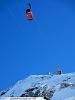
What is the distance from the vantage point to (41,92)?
20016mm

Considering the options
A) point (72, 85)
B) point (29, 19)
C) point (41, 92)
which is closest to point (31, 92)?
point (41, 92)

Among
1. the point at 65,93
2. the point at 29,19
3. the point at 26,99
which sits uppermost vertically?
the point at 29,19

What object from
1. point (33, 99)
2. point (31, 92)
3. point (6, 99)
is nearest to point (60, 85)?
point (31, 92)

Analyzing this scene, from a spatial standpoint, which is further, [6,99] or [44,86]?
[44,86]

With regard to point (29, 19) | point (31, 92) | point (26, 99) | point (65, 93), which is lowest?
point (26, 99)

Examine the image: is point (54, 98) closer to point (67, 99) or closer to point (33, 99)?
point (67, 99)

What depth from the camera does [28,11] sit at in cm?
1277

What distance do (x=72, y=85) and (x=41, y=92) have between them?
505cm

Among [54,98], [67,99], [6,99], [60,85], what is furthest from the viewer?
[60,85]

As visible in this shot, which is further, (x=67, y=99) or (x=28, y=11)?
(x=67, y=99)

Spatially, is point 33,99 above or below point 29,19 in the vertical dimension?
below

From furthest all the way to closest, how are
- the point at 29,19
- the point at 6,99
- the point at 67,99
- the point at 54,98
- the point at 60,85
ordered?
1. the point at 60,85
2. the point at 54,98
3. the point at 67,99
4. the point at 29,19
5. the point at 6,99

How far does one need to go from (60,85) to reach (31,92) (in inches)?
198

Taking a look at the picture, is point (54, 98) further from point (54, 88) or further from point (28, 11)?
point (28, 11)
